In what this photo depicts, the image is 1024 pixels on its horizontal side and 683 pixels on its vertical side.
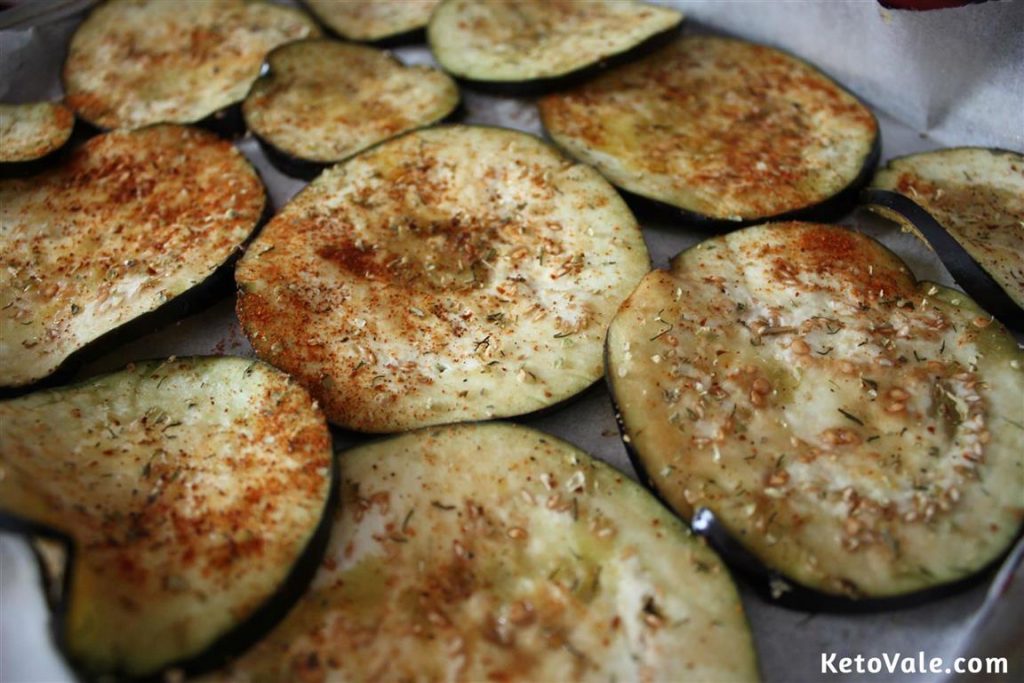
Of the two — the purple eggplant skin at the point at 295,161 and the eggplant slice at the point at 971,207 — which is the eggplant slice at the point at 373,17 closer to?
the purple eggplant skin at the point at 295,161

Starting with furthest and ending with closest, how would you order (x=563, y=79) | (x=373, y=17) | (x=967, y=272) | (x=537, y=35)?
(x=373, y=17)
(x=537, y=35)
(x=563, y=79)
(x=967, y=272)

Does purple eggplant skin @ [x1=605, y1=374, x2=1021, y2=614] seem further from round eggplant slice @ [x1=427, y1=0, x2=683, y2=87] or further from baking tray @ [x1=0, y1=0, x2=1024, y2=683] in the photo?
round eggplant slice @ [x1=427, y1=0, x2=683, y2=87]

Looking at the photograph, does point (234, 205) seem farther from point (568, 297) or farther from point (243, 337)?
point (568, 297)

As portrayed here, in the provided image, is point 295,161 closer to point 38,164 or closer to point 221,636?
point 38,164

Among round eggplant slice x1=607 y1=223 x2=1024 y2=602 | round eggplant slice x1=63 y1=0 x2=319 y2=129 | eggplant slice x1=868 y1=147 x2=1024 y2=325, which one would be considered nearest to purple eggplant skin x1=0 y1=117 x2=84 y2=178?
round eggplant slice x1=63 y1=0 x2=319 y2=129

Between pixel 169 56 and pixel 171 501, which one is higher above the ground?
pixel 169 56

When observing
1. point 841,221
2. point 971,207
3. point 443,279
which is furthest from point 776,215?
point 443,279

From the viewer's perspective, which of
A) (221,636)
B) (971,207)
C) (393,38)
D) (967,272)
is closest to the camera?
(221,636)
